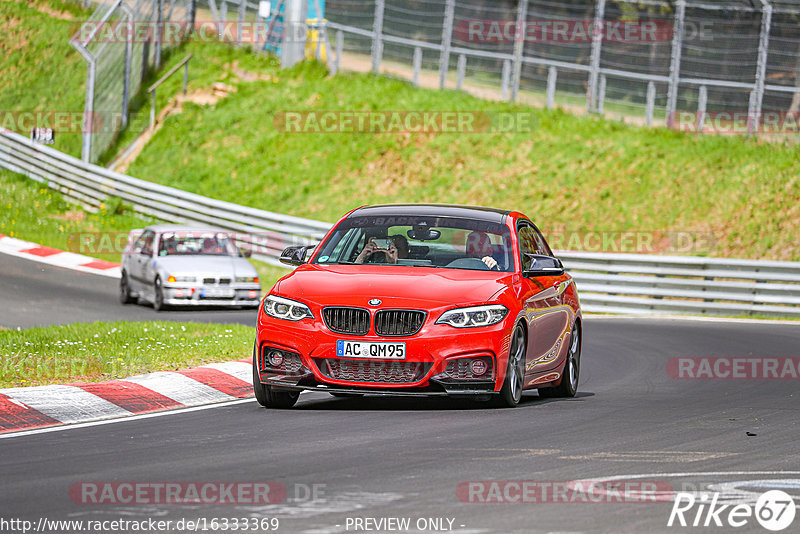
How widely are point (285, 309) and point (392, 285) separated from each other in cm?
81

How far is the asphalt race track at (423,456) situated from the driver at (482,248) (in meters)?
1.15

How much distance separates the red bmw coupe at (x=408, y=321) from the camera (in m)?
9.62

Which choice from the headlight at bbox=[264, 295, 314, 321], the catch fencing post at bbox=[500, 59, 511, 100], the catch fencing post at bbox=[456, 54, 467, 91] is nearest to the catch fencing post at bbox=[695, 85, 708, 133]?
the catch fencing post at bbox=[500, 59, 511, 100]

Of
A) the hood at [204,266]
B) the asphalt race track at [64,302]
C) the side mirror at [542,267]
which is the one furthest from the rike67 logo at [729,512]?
the hood at [204,266]

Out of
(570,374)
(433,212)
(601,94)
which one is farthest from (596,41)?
(433,212)

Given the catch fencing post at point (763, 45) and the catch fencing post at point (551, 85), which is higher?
the catch fencing post at point (763, 45)

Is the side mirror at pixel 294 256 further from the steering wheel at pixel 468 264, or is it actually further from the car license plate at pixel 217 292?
the car license plate at pixel 217 292

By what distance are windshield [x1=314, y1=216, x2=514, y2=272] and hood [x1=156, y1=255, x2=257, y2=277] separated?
11.1 metres

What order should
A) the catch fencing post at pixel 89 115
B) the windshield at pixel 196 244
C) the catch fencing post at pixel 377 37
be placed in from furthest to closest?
the catch fencing post at pixel 377 37 → the catch fencing post at pixel 89 115 → the windshield at pixel 196 244

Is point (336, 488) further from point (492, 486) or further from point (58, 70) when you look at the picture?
point (58, 70)

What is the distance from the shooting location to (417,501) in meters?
6.37

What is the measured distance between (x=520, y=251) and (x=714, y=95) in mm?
19216

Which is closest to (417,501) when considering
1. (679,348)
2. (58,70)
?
(679,348)

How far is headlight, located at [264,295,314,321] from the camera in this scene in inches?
387
